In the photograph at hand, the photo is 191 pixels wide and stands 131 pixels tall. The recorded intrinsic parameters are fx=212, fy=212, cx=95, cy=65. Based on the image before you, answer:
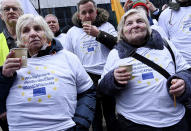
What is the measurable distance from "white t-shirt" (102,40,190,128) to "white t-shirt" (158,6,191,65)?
1.09 metres

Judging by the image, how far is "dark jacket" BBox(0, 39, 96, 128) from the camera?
74.0 inches

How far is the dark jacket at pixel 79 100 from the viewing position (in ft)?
6.16

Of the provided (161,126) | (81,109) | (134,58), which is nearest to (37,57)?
(81,109)

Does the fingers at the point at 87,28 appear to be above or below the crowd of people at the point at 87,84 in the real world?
above

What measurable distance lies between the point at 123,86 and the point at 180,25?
1.72m

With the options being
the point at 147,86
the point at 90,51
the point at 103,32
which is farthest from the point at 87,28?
the point at 147,86

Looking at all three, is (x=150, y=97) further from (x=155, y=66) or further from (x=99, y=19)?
(x=99, y=19)

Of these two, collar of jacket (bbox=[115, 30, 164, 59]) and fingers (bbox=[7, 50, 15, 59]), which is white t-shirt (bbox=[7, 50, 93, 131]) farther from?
collar of jacket (bbox=[115, 30, 164, 59])

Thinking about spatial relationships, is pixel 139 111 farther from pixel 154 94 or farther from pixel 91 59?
pixel 91 59

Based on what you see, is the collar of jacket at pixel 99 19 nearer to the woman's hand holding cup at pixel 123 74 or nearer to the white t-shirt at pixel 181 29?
the white t-shirt at pixel 181 29

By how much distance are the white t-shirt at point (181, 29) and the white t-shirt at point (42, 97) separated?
74.4 inches

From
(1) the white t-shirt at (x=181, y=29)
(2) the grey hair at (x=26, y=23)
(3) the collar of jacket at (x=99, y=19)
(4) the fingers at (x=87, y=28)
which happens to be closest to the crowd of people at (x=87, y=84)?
(2) the grey hair at (x=26, y=23)

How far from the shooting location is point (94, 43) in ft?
10.1

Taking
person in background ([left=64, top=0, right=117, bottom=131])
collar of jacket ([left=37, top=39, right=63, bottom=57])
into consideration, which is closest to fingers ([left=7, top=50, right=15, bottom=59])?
collar of jacket ([left=37, top=39, right=63, bottom=57])
